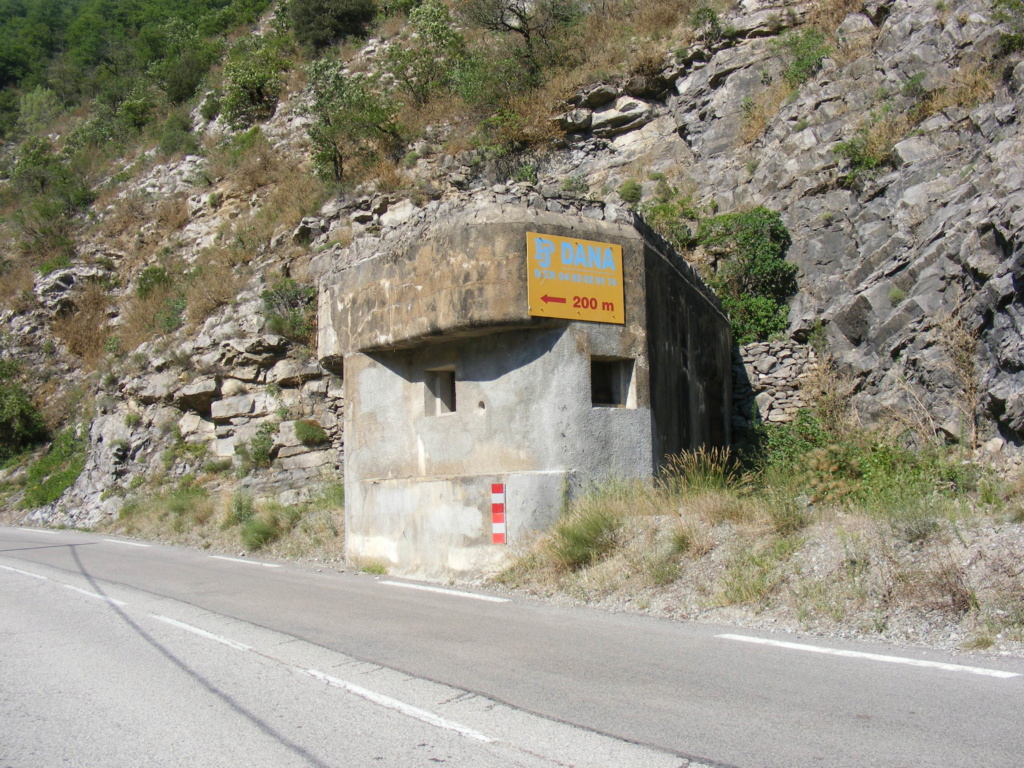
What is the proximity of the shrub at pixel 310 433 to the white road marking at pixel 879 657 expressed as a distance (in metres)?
15.7

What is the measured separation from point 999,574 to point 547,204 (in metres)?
7.08

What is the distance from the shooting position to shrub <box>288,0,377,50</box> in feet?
128

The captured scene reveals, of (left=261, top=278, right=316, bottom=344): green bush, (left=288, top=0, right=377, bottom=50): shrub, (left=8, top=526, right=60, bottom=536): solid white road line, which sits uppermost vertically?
(left=288, top=0, right=377, bottom=50): shrub

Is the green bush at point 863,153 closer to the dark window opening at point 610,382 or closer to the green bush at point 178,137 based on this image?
the dark window opening at point 610,382

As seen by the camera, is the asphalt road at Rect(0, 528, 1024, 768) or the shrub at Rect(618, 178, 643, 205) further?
the shrub at Rect(618, 178, 643, 205)

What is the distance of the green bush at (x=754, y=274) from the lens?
18500 mm

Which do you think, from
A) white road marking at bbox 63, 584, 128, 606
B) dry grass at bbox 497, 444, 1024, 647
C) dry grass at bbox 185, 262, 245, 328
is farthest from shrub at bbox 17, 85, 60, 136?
dry grass at bbox 497, 444, 1024, 647

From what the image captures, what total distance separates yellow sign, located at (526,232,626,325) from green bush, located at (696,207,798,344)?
8.33m

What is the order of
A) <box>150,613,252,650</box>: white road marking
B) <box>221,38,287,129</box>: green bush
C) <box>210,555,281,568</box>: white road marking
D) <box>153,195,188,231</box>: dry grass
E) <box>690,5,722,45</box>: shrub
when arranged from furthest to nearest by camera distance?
<box>221,38,287,129</box>: green bush, <box>153,195,188,231</box>: dry grass, <box>690,5,722,45</box>: shrub, <box>210,555,281,568</box>: white road marking, <box>150,613,252,650</box>: white road marking

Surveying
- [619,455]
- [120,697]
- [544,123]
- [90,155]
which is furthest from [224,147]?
[120,697]

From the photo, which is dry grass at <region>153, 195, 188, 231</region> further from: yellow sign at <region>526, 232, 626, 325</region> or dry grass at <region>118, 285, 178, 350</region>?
yellow sign at <region>526, 232, 626, 325</region>

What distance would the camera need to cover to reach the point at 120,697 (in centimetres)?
537

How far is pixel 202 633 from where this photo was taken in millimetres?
7383

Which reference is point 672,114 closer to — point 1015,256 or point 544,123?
point 544,123
